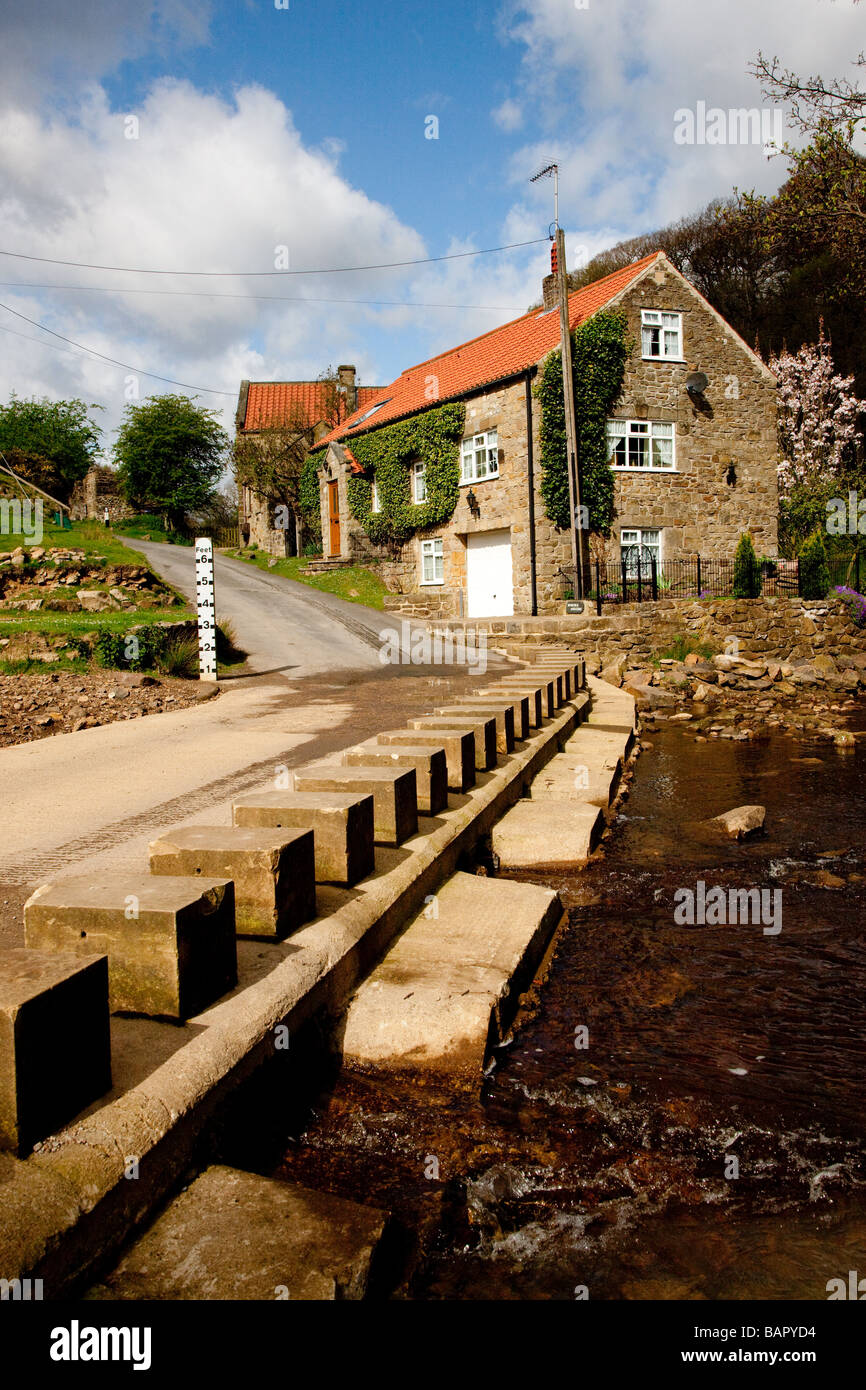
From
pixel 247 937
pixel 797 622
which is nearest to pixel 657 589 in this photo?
pixel 797 622

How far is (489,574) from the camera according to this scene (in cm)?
2711

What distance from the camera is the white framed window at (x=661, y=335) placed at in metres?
25.6

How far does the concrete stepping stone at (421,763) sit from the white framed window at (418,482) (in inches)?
992

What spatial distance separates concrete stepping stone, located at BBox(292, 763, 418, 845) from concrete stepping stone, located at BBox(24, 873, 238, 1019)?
57.3 inches

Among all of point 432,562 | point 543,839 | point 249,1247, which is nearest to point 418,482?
point 432,562

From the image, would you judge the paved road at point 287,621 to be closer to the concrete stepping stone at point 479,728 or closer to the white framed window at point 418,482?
the white framed window at point 418,482

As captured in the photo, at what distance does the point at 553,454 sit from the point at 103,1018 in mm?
24013

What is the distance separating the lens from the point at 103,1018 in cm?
209

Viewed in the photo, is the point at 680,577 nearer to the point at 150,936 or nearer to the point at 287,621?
the point at 287,621

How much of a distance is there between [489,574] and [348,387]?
19108 millimetres

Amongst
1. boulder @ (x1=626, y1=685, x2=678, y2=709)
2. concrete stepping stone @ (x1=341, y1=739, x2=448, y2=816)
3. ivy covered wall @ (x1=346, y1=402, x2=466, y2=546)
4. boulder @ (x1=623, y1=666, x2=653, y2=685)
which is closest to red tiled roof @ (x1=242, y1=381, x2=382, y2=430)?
ivy covered wall @ (x1=346, y1=402, x2=466, y2=546)

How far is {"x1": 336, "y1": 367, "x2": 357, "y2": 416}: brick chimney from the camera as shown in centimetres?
4144

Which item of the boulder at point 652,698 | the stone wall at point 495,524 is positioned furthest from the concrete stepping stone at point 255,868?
the stone wall at point 495,524

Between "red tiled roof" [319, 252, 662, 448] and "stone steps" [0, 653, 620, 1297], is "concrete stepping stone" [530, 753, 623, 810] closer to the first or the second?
"stone steps" [0, 653, 620, 1297]
